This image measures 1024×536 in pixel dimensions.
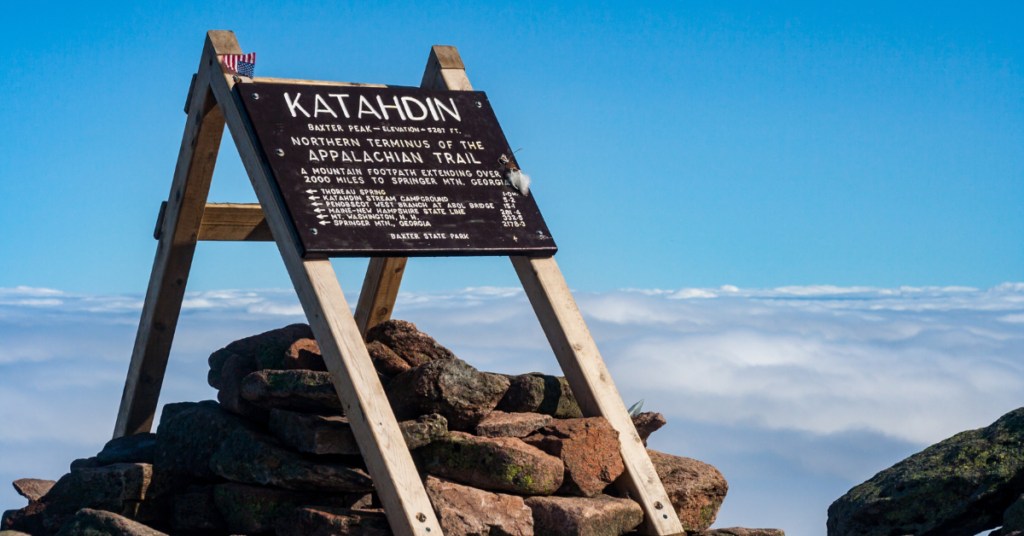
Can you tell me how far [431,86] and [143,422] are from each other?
4219mm

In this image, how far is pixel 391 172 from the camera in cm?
657

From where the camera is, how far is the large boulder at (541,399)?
259 inches

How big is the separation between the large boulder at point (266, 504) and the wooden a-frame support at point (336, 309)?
2.95 feet

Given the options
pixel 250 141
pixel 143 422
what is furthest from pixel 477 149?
pixel 143 422

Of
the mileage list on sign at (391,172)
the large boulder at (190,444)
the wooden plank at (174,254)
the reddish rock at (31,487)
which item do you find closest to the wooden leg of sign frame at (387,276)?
the mileage list on sign at (391,172)

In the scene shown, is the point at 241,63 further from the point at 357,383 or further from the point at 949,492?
the point at 949,492

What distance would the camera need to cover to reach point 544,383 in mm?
6633

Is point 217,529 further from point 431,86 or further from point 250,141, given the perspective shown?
point 431,86

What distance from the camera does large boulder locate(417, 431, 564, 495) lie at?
18.4ft

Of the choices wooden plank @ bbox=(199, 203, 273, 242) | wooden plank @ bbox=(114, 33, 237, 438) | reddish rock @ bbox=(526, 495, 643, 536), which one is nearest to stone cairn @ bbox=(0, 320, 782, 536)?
reddish rock @ bbox=(526, 495, 643, 536)

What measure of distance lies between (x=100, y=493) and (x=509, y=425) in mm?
3155

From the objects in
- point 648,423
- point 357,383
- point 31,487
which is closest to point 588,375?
point 648,423

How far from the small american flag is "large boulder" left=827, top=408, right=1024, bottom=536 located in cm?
567

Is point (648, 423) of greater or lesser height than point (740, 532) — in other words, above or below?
above
